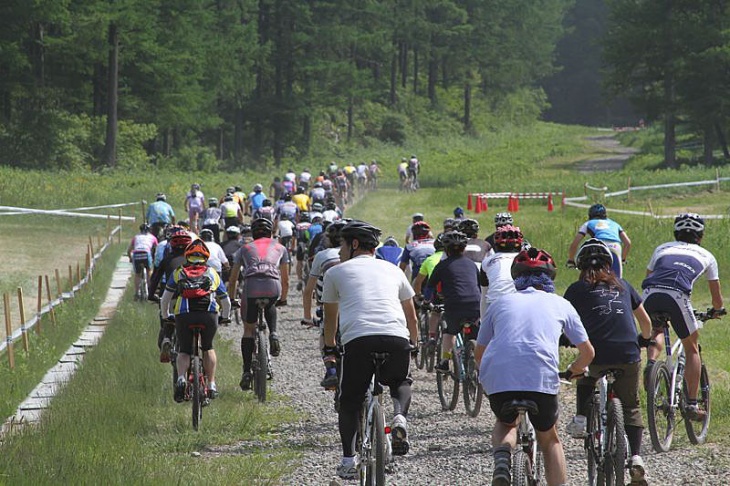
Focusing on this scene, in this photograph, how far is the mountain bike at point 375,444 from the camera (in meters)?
7.50

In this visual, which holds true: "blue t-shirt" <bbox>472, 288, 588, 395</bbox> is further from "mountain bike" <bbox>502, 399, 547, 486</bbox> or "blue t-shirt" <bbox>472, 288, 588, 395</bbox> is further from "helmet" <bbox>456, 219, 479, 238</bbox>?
"helmet" <bbox>456, 219, 479, 238</bbox>

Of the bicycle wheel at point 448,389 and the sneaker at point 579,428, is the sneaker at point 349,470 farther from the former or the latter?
the bicycle wheel at point 448,389

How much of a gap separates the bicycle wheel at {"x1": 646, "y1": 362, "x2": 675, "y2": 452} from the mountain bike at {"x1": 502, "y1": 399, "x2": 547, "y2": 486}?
287 cm

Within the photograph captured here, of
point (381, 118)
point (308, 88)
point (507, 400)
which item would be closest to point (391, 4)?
point (381, 118)

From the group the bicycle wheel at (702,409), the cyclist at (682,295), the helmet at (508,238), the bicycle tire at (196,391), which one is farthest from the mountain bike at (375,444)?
the bicycle wheel at (702,409)

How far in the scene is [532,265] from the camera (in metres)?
7.09

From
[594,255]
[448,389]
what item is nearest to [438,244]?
[448,389]

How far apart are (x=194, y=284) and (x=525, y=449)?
479cm

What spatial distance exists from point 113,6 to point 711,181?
29.1 m

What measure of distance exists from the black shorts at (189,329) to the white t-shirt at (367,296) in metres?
3.11

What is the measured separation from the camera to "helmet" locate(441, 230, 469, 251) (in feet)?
39.1

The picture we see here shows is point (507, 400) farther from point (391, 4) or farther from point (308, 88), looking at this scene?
point (391, 4)

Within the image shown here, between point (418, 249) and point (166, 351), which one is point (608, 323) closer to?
point (166, 351)

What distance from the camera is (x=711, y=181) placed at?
45719mm
